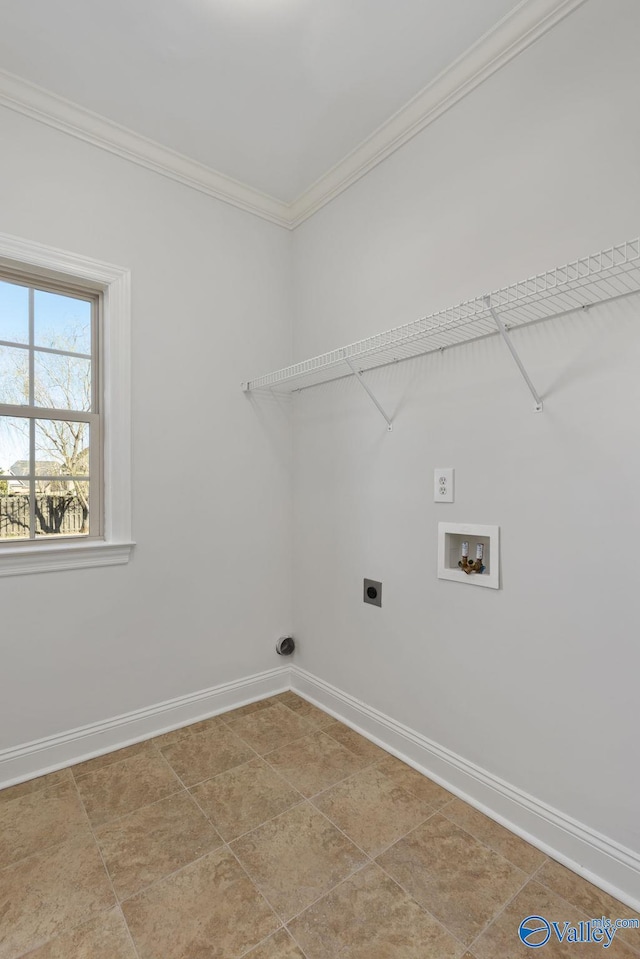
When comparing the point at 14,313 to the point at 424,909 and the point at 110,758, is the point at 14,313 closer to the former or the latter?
the point at 110,758

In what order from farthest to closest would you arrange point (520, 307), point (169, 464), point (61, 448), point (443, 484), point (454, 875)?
point (169, 464), point (61, 448), point (443, 484), point (520, 307), point (454, 875)

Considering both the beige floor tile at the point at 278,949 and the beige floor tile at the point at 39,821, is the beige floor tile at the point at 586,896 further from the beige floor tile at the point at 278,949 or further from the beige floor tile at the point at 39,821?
the beige floor tile at the point at 39,821

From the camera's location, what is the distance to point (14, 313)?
1.96 meters

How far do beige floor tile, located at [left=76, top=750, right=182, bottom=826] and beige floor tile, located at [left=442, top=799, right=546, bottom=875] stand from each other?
1.02 meters

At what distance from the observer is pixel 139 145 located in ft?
6.92

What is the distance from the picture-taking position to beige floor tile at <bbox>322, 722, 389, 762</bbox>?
79.4 inches

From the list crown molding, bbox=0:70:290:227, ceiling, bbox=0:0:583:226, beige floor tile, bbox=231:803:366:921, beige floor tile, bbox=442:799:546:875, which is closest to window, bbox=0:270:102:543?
crown molding, bbox=0:70:290:227

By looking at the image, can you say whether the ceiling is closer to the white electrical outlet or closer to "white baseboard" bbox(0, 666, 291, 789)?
the white electrical outlet

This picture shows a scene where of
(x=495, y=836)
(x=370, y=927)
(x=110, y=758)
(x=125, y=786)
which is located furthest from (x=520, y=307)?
(x=110, y=758)

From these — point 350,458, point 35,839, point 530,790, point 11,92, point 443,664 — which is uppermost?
point 11,92

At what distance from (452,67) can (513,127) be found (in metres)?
0.38

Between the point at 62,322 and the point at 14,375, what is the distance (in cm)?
31

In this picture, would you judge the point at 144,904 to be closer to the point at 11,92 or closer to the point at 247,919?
the point at 247,919

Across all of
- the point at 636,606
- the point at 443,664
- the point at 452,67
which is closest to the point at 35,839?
the point at 443,664
